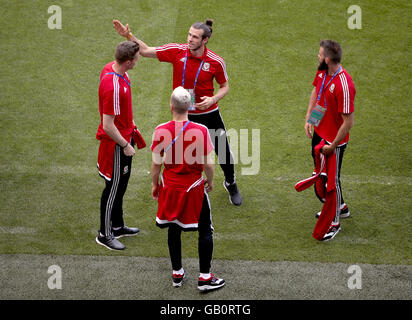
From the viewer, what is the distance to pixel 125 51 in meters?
4.86

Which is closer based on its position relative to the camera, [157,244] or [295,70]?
[157,244]

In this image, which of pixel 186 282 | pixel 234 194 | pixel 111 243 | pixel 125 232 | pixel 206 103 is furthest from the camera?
pixel 234 194

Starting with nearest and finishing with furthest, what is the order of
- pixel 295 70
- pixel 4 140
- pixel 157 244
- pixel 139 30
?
pixel 157 244, pixel 4 140, pixel 295 70, pixel 139 30

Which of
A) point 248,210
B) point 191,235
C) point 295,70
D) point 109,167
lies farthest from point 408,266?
point 295,70

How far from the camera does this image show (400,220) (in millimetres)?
5848

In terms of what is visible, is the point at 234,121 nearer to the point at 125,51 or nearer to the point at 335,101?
the point at 335,101

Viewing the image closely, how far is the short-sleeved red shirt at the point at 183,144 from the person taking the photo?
4340mm

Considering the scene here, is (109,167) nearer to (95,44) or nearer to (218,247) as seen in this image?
(218,247)

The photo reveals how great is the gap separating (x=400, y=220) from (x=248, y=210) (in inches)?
63.8

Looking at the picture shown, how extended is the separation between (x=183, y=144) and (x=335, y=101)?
1667 millimetres

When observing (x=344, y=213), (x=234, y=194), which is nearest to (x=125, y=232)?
(x=234, y=194)

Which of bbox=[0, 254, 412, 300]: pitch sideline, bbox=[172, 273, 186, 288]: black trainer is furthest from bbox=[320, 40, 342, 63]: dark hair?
bbox=[172, 273, 186, 288]: black trainer

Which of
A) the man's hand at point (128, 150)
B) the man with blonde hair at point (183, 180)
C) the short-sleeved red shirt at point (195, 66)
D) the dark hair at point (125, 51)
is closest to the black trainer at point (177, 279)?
the man with blonde hair at point (183, 180)
